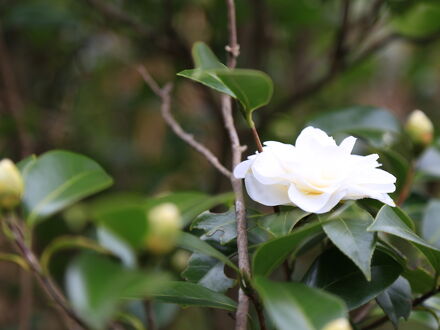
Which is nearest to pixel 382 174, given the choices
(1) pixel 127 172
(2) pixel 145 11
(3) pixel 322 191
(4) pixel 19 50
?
(3) pixel 322 191

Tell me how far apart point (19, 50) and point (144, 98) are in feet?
1.61

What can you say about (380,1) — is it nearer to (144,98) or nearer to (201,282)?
(144,98)

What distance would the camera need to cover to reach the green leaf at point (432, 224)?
3.12 ft

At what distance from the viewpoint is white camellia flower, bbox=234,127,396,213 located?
0.65m

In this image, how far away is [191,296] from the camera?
657mm

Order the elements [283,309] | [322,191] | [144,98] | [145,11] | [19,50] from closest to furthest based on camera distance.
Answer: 1. [283,309]
2. [322,191]
3. [145,11]
4. [144,98]
5. [19,50]

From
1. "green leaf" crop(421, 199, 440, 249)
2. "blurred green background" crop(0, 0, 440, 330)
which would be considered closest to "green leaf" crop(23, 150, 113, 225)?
"green leaf" crop(421, 199, 440, 249)

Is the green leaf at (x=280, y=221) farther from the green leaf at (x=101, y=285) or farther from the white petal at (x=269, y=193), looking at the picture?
the green leaf at (x=101, y=285)

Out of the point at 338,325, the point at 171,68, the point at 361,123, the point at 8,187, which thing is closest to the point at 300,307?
the point at 338,325

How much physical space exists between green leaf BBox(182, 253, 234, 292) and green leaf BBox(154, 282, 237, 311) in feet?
0.16

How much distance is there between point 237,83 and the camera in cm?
66

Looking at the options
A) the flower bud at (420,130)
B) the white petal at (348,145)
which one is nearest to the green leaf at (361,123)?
the flower bud at (420,130)

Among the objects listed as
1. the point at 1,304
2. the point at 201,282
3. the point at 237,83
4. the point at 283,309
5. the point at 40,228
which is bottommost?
the point at 1,304

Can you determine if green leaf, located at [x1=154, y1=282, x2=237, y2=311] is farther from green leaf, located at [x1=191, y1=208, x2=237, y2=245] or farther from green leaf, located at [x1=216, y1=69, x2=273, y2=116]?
green leaf, located at [x1=216, y1=69, x2=273, y2=116]
